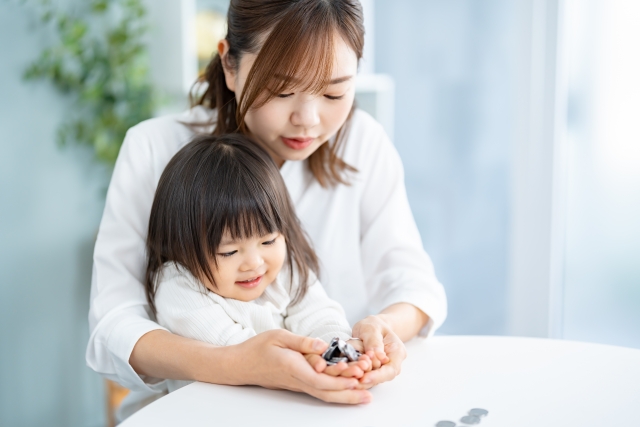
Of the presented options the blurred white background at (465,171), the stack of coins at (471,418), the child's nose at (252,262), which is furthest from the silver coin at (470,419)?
the blurred white background at (465,171)

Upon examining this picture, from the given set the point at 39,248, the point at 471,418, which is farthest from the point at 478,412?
the point at 39,248

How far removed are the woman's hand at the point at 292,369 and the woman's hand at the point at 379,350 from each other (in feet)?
0.09

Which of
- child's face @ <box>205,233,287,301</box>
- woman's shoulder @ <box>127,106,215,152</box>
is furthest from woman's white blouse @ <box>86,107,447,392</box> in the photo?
child's face @ <box>205,233,287,301</box>

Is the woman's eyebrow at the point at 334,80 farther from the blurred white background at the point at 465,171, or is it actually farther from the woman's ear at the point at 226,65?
the blurred white background at the point at 465,171

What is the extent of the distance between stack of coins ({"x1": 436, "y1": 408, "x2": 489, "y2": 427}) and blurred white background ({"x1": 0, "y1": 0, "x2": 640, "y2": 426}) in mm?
1011

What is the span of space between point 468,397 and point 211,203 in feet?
1.59

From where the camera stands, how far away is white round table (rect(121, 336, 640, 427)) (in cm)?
78

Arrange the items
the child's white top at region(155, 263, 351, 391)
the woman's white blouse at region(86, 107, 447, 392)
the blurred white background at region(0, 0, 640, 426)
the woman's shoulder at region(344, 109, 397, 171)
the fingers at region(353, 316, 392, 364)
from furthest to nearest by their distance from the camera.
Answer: the blurred white background at region(0, 0, 640, 426) < the woman's shoulder at region(344, 109, 397, 171) < the woman's white blouse at region(86, 107, 447, 392) < the child's white top at region(155, 263, 351, 391) < the fingers at region(353, 316, 392, 364)

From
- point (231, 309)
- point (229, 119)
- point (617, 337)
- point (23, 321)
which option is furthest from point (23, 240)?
point (617, 337)

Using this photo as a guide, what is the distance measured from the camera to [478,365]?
948 millimetres

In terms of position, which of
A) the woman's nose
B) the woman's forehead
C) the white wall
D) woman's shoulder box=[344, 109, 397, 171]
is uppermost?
the woman's forehead

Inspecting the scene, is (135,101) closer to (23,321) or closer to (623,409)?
(23,321)

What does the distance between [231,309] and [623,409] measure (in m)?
0.59

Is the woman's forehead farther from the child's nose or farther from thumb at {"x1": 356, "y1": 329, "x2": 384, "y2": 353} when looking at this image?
thumb at {"x1": 356, "y1": 329, "x2": 384, "y2": 353}
